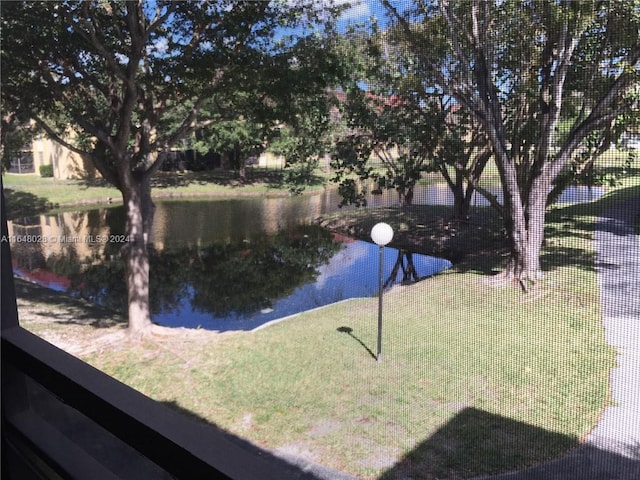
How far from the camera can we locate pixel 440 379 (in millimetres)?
2264

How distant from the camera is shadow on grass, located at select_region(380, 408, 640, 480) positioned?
5.34ft

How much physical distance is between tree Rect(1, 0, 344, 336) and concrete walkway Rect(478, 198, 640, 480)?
1980 mm

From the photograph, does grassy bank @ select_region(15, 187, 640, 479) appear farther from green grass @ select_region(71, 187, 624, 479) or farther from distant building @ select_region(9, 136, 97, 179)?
distant building @ select_region(9, 136, 97, 179)

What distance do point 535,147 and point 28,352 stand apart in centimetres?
202

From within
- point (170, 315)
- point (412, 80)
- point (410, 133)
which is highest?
point (412, 80)

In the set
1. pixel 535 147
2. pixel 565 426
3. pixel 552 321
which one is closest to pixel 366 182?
pixel 535 147

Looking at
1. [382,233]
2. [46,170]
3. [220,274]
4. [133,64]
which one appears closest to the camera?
[382,233]

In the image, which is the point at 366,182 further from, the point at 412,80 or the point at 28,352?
the point at 28,352

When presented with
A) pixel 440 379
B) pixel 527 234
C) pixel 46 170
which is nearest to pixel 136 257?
Result: pixel 440 379

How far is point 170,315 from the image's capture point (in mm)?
4418

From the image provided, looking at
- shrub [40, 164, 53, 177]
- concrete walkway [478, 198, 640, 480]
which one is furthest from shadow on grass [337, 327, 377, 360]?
shrub [40, 164, 53, 177]

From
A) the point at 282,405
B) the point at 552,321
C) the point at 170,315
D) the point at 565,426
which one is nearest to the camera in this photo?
the point at 565,426

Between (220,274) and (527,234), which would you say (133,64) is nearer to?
(527,234)

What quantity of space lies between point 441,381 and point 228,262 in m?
4.19
